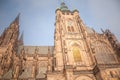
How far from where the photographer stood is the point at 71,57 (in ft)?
79.3

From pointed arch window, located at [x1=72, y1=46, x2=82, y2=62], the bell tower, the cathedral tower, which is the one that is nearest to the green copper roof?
the bell tower

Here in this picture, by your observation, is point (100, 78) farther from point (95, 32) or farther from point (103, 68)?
point (95, 32)

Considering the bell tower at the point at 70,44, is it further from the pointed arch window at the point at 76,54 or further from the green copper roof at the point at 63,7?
the green copper roof at the point at 63,7

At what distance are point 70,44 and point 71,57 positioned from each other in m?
3.32

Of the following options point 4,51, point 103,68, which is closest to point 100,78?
point 103,68

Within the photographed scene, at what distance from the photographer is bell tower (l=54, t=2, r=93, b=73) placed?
2333cm

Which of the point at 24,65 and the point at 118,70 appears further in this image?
the point at 24,65

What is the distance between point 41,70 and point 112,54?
56.6ft

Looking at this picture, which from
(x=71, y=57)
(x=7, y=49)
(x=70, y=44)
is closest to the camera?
(x=71, y=57)

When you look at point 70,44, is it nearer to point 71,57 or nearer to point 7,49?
point 71,57

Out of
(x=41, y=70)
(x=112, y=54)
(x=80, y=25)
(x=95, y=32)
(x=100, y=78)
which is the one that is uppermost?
(x=80, y=25)

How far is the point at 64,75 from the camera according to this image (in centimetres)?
2083

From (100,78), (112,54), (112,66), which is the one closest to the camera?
(100,78)

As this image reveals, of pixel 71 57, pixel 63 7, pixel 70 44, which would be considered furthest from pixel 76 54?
pixel 63 7
